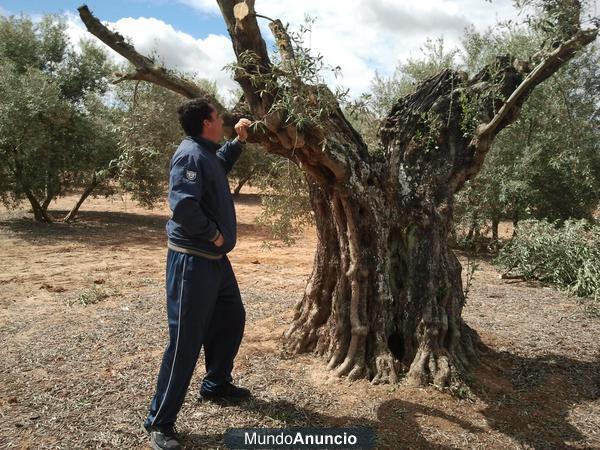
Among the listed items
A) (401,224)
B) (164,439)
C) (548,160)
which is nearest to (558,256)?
(548,160)

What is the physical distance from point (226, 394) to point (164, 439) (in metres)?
0.78

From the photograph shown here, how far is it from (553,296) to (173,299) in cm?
704

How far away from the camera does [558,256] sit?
9.27 metres

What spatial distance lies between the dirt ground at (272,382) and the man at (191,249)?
421 mm

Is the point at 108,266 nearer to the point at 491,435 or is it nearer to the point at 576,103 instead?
the point at 491,435

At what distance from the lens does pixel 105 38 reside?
145 inches

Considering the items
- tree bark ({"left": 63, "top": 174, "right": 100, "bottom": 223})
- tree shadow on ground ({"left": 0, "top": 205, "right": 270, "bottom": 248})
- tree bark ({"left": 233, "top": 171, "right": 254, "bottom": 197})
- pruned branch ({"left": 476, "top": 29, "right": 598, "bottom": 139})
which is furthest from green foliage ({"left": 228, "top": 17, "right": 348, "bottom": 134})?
tree bark ({"left": 233, "top": 171, "right": 254, "bottom": 197})

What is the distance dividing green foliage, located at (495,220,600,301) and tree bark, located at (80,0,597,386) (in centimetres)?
463

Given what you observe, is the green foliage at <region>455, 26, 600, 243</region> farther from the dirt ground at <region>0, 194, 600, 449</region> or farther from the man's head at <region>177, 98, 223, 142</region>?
the man's head at <region>177, 98, 223, 142</region>

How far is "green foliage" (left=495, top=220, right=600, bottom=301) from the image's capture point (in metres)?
8.51

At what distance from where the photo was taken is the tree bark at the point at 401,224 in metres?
4.40

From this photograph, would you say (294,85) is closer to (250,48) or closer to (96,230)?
(250,48)

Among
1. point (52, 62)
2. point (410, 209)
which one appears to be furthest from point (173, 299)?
point (52, 62)

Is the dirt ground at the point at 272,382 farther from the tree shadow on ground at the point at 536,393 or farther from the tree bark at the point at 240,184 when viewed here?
the tree bark at the point at 240,184
